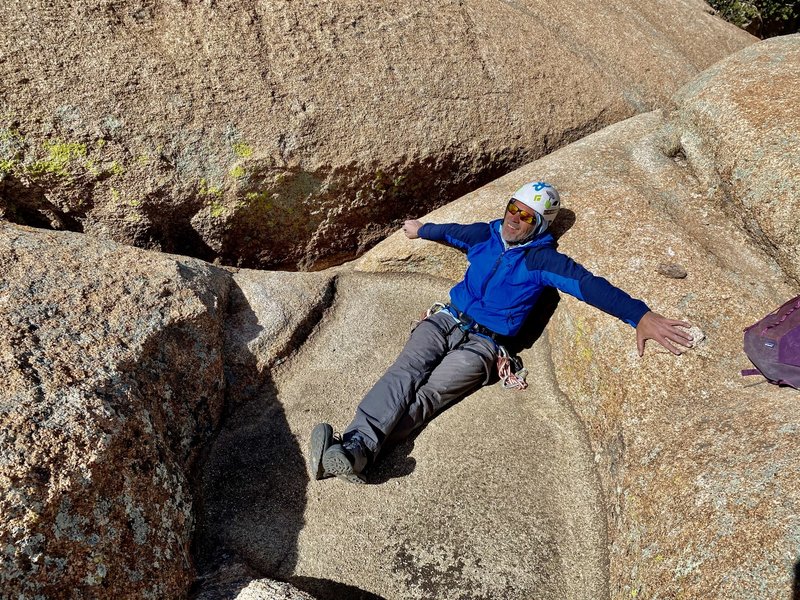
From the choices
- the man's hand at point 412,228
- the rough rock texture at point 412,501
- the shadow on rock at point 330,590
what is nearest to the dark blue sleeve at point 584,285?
the rough rock texture at point 412,501

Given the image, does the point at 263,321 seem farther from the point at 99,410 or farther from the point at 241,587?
the point at 241,587

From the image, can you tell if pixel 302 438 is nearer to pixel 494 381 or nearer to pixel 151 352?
pixel 151 352

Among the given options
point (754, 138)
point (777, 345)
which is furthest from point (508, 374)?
point (754, 138)

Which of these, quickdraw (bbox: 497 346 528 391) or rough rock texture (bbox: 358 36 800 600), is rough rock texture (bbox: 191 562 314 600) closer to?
rough rock texture (bbox: 358 36 800 600)

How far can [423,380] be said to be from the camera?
19.4 ft

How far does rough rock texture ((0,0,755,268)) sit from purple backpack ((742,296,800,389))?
4.00 m

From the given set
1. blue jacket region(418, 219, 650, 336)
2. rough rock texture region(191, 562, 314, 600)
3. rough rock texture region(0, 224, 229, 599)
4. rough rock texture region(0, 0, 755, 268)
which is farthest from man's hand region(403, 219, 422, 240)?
rough rock texture region(191, 562, 314, 600)

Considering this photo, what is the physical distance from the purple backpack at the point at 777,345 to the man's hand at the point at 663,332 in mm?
525

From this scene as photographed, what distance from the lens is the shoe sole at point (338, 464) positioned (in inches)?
195

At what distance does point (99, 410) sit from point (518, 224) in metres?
4.23

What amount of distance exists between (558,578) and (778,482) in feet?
5.94

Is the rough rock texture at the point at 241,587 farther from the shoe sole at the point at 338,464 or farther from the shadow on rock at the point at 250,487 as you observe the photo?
the shoe sole at the point at 338,464

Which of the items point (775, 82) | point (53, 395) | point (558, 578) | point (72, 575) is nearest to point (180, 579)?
point (72, 575)

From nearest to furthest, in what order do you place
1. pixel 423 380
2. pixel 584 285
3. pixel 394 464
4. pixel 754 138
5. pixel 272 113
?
1. pixel 394 464
2. pixel 584 285
3. pixel 423 380
4. pixel 754 138
5. pixel 272 113
